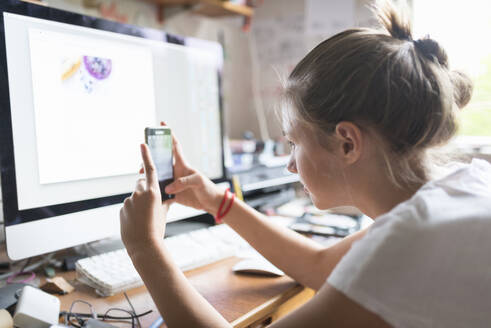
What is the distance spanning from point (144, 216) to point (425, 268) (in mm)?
353

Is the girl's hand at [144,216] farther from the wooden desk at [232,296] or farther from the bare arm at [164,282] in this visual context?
the wooden desk at [232,296]

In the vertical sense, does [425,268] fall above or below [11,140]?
below

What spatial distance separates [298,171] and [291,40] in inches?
52.9

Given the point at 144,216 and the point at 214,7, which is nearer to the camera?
the point at 144,216

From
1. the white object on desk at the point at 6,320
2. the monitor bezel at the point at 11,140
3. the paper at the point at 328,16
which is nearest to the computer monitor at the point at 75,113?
the monitor bezel at the point at 11,140

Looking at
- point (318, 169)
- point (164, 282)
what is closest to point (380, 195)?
point (318, 169)

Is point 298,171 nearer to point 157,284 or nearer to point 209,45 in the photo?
point 157,284

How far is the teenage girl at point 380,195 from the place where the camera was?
371 millimetres

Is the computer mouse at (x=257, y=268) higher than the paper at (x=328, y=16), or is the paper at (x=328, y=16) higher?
the paper at (x=328, y=16)

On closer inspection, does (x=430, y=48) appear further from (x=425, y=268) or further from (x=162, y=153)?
(x=162, y=153)

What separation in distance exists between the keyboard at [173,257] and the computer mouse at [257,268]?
0.07 metres

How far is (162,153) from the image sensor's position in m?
0.66

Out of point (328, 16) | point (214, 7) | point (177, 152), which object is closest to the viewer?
point (177, 152)

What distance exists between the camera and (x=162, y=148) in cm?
66
